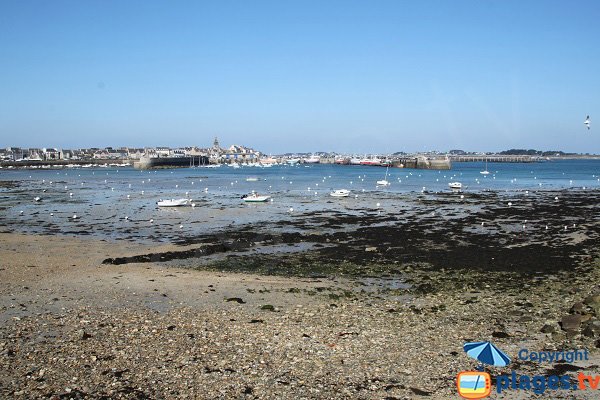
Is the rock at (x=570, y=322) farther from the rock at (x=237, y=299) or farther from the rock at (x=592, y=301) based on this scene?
the rock at (x=237, y=299)

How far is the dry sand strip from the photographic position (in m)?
7.85

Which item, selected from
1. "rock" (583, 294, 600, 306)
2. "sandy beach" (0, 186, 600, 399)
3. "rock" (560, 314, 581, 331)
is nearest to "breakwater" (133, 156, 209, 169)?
"sandy beach" (0, 186, 600, 399)

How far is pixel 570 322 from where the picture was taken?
34.5 ft

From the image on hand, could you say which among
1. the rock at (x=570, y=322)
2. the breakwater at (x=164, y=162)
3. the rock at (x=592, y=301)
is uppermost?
the breakwater at (x=164, y=162)

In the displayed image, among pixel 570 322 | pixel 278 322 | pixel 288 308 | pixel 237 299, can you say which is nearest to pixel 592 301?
pixel 570 322

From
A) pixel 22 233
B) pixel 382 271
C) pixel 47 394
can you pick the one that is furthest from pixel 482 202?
pixel 47 394

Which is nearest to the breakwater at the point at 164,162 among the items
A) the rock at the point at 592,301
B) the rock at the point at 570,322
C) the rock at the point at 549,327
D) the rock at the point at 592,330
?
the rock at the point at 592,301

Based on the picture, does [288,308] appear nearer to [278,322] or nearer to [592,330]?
[278,322]

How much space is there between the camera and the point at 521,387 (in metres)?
7.88

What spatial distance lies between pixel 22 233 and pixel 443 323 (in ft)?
78.4

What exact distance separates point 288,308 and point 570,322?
20.1ft

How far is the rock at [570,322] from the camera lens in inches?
407

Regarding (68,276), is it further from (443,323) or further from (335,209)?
(335,209)

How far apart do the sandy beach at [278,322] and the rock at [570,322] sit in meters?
0.04
